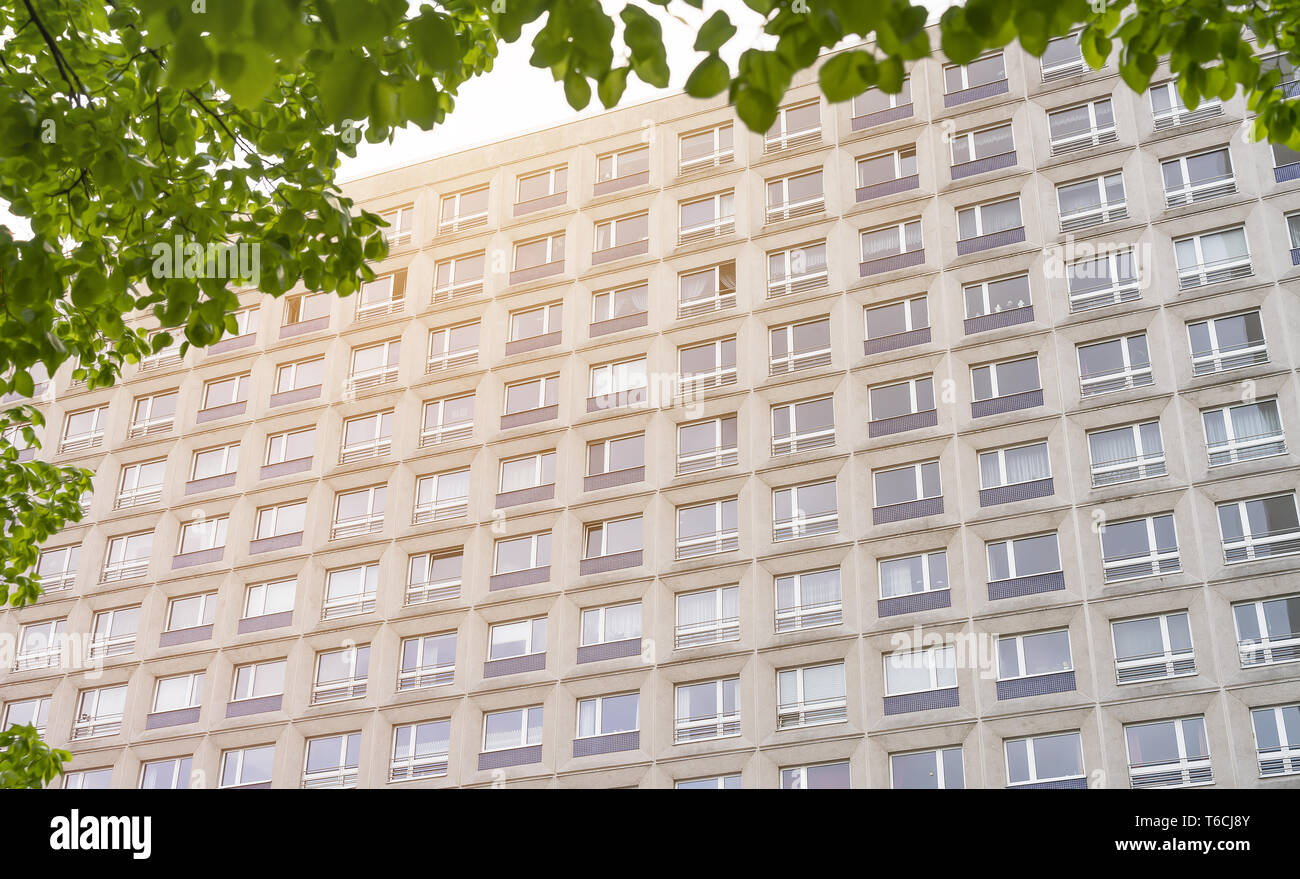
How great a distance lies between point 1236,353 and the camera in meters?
35.6

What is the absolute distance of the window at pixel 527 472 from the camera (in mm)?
41062

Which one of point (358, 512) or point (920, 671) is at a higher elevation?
point (358, 512)

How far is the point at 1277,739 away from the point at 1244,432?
25.0ft

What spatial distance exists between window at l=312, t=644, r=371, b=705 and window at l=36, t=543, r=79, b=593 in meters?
8.15

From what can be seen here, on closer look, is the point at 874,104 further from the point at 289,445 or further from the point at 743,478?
the point at 289,445

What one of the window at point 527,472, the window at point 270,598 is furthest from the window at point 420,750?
the window at point 527,472

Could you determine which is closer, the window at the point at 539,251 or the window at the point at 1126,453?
the window at the point at 1126,453

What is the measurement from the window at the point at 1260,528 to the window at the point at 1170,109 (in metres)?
11.1

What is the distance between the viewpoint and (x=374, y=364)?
149 feet

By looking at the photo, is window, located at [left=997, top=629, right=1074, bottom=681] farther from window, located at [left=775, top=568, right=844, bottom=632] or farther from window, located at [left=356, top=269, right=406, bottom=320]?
window, located at [left=356, top=269, right=406, bottom=320]

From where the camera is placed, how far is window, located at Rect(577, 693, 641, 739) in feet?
120

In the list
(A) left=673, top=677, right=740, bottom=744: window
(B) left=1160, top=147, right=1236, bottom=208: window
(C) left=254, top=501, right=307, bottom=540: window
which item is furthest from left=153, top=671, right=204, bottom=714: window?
(B) left=1160, top=147, right=1236, bottom=208: window

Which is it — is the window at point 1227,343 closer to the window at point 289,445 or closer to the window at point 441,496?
the window at point 441,496

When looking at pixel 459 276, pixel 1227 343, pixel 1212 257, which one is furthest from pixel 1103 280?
pixel 459 276
